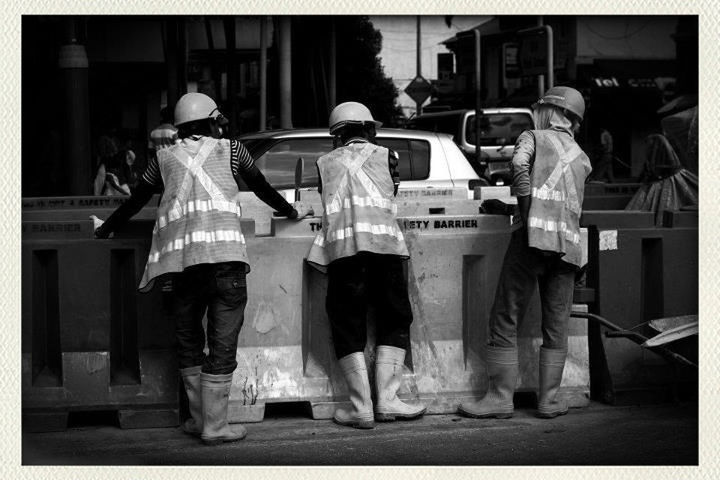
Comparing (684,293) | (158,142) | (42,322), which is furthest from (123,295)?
(158,142)

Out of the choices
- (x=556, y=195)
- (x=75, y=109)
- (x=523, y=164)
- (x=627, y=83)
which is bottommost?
(x=556, y=195)

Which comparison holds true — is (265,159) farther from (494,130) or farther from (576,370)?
(494,130)

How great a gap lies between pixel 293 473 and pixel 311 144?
5039 mm

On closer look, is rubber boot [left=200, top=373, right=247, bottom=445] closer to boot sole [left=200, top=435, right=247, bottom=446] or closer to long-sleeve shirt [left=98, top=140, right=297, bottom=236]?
boot sole [left=200, top=435, right=247, bottom=446]

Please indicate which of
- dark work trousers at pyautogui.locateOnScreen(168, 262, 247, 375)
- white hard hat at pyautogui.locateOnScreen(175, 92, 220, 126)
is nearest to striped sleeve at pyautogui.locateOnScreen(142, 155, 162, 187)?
white hard hat at pyautogui.locateOnScreen(175, 92, 220, 126)

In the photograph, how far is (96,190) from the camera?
583 inches

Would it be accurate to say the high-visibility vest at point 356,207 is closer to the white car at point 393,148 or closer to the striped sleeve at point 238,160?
the striped sleeve at point 238,160

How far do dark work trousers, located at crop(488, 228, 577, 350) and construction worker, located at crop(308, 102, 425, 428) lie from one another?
1.78 feet

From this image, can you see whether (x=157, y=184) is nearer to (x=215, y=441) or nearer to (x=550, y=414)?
(x=215, y=441)

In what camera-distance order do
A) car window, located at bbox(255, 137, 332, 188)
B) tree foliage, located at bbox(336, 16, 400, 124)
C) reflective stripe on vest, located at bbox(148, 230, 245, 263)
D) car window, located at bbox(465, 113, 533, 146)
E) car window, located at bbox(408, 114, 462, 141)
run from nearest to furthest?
1. reflective stripe on vest, located at bbox(148, 230, 245, 263)
2. car window, located at bbox(255, 137, 332, 188)
3. car window, located at bbox(465, 113, 533, 146)
4. car window, located at bbox(408, 114, 462, 141)
5. tree foliage, located at bbox(336, 16, 400, 124)

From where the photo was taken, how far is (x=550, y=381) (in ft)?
21.9

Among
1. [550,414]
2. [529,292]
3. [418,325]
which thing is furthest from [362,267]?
[550,414]

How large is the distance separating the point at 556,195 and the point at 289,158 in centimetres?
402

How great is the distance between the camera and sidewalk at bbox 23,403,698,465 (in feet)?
19.0
